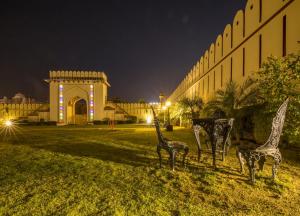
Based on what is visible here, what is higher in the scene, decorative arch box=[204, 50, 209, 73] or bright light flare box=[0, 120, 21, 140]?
decorative arch box=[204, 50, 209, 73]

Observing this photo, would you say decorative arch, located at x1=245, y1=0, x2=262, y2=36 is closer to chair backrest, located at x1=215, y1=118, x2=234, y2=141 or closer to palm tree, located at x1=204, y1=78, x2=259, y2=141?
palm tree, located at x1=204, y1=78, x2=259, y2=141

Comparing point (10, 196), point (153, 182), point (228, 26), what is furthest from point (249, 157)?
point (228, 26)

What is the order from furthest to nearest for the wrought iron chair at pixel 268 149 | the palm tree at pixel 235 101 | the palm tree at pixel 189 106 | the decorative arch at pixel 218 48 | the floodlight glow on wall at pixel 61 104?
the floodlight glow on wall at pixel 61 104
the decorative arch at pixel 218 48
the palm tree at pixel 189 106
the palm tree at pixel 235 101
the wrought iron chair at pixel 268 149

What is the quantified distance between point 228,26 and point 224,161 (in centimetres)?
941

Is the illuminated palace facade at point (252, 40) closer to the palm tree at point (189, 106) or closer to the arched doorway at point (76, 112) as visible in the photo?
the palm tree at point (189, 106)

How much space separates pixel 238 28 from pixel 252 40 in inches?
73.0

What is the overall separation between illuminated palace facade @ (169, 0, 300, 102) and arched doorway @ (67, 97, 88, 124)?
20103mm

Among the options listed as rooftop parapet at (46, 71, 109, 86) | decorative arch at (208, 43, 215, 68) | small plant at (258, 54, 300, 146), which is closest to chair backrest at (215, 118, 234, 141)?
small plant at (258, 54, 300, 146)

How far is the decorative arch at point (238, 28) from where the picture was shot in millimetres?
9656

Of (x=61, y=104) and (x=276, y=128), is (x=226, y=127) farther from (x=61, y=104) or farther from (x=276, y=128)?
(x=61, y=104)

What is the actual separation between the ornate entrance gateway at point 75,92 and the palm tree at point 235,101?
19.9 meters

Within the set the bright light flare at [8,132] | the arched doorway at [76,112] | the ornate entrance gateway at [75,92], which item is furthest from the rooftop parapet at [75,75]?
the bright light flare at [8,132]

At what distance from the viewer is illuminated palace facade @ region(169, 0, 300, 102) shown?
6371 mm

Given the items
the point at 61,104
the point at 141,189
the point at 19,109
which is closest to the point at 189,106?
the point at 141,189
